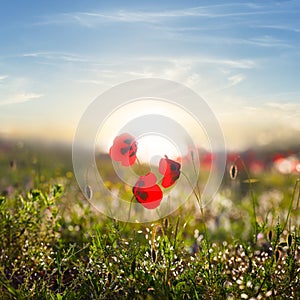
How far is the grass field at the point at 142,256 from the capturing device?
91.1 inches

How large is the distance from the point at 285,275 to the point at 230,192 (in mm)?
2585

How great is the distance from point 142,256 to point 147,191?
30cm

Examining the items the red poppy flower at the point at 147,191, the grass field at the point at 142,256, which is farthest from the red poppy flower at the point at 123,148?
the grass field at the point at 142,256

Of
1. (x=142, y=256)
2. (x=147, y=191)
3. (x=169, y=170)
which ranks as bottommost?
(x=142, y=256)

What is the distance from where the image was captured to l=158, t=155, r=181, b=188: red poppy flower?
247cm

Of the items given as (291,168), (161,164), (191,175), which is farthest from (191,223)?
(161,164)

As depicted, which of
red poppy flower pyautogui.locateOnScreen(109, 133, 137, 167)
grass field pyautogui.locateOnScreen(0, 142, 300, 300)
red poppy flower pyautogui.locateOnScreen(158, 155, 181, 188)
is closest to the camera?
grass field pyautogui.locateOnScreen(0, 142, 300, 300)

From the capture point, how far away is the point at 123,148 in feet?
8.87

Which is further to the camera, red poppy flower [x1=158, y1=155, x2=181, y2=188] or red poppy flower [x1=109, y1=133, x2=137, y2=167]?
red poppy flower [x1=109, y1=133, x2=137, y2=167]

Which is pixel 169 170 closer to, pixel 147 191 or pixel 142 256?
pixel 147 191

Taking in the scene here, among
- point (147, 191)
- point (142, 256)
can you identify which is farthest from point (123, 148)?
point (142, 256)

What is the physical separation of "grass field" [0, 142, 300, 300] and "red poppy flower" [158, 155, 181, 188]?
0.20 m

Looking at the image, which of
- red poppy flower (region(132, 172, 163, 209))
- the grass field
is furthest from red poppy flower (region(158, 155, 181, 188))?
the grass field

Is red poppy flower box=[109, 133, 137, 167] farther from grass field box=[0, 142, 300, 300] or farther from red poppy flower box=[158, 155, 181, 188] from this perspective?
grass field box=[0, 142, 300, 300]
